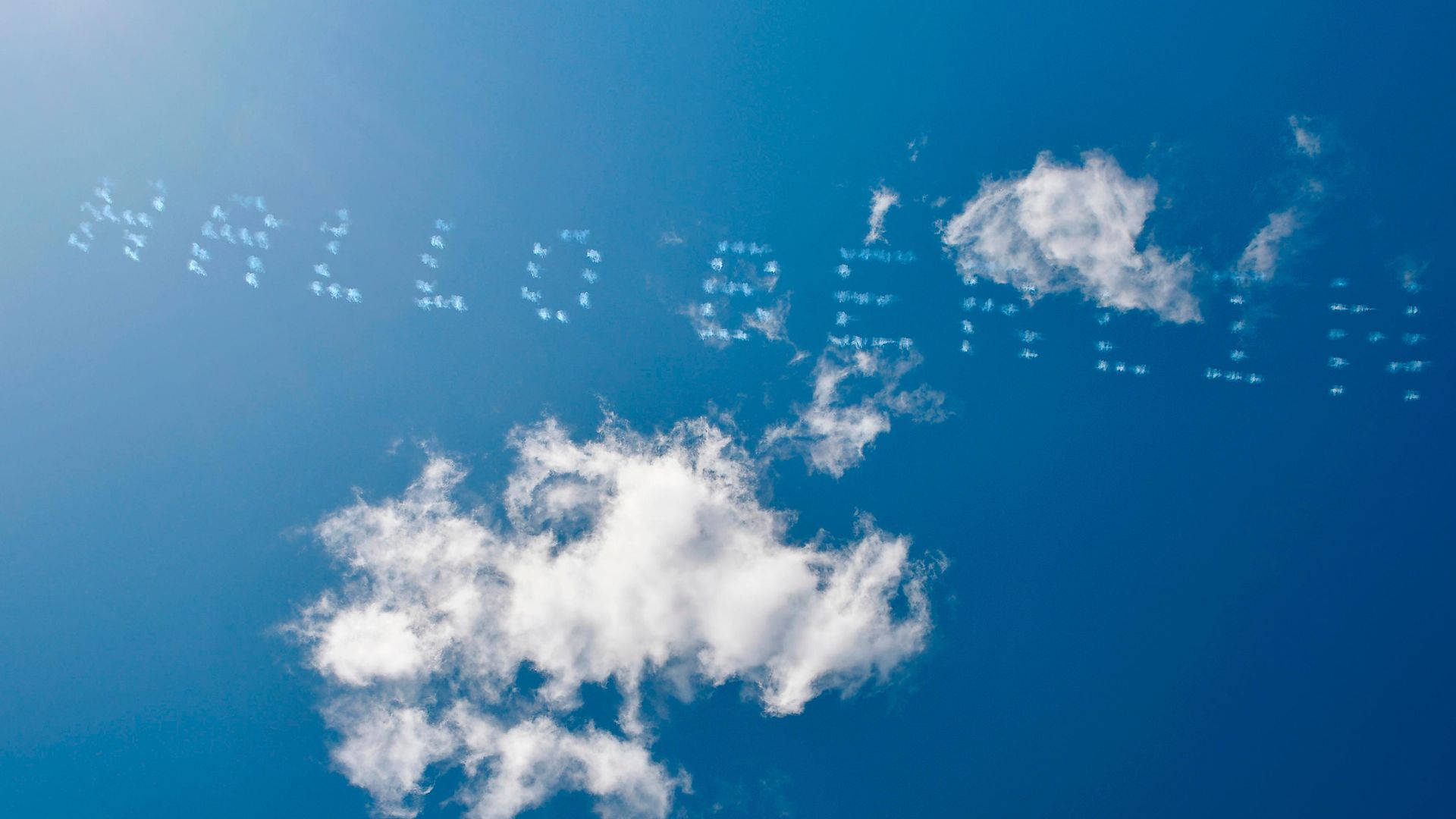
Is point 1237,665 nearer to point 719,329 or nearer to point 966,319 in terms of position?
point 966,319

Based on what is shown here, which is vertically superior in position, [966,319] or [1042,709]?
[966,319]

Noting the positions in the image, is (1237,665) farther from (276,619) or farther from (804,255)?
(276,619)

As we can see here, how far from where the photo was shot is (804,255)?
1609 centimetres

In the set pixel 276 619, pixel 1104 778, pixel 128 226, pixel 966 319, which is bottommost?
pixel 1104 778

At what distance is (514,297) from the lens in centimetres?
1648

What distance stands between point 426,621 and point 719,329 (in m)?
8.51

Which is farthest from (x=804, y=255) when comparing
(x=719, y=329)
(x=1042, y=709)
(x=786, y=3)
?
(x=1042, y=709)

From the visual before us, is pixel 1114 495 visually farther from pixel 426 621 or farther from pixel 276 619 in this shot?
pixel 276 619

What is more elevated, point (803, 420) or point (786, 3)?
point (786, 3)

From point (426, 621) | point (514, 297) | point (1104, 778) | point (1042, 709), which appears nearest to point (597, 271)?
point (514, 297)

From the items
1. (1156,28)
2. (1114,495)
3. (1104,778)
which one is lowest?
(1104,778)

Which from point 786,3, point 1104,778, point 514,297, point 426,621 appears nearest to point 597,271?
point 514,297

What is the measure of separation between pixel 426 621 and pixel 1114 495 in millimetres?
14196

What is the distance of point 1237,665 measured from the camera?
51.9 feet
